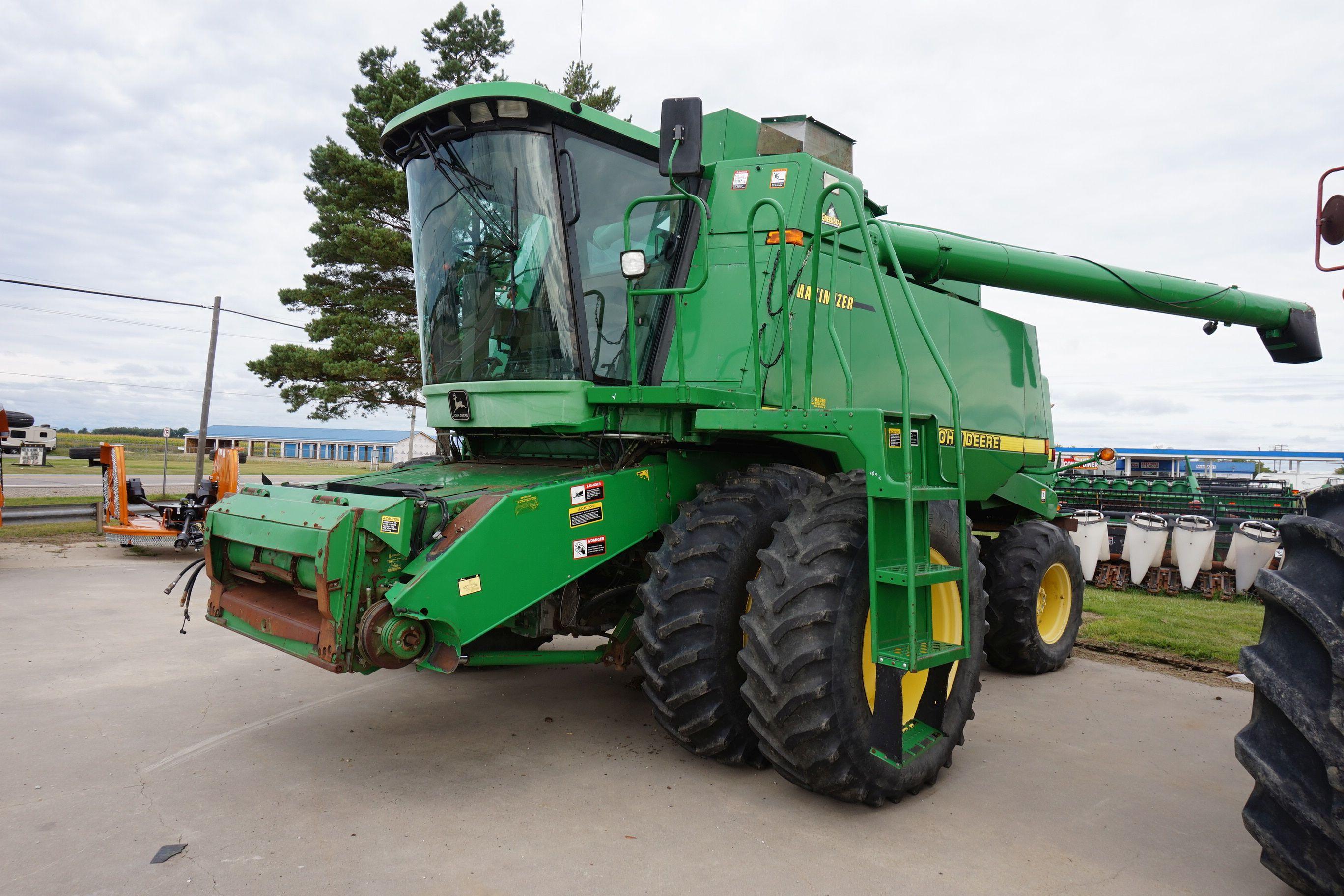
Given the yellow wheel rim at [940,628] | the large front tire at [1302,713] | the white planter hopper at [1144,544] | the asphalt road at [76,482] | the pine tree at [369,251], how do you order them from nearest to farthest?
1. the large front tire at [1302,713]
2. the yellow wheel rim at [940,628]
3. the white planter hopper at [1144,544]
4. the pine tree at [369,251]
5. the asphalt road at [76,482]

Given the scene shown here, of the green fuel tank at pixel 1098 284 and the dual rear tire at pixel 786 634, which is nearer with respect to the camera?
the dual rear tire at pixel 786 634

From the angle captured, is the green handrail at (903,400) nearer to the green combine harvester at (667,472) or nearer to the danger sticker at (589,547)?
the green combine harvester at (667,472)

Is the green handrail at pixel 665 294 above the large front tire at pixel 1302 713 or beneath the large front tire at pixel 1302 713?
above

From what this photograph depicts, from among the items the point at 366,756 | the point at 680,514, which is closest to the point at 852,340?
the point at 680,514

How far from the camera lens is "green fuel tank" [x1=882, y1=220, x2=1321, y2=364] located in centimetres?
577

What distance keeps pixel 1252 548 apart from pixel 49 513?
15194 millimetres

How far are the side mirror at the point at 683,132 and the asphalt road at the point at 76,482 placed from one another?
14.5 meters

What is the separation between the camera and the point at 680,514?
13.5 feet

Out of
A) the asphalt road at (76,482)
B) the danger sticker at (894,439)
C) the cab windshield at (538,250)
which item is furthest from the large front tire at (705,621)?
the asphalt road at (76,482)

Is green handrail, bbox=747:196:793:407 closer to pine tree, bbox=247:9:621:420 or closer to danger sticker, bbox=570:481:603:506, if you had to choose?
danger sticker, bbox=570:481:603:506

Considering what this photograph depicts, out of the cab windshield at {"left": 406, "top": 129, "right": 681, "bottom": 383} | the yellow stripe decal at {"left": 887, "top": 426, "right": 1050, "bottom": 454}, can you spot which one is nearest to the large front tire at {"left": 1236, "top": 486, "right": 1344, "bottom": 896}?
the yellow stripe decal at {"left": 887, "top": 426, "right": 1050, "bottom": 454}

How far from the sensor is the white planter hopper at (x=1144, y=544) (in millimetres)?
10375

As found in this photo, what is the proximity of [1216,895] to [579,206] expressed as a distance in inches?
155

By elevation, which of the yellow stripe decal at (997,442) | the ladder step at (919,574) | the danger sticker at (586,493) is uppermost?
the yellow stripe decal at (997,442)
